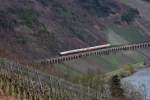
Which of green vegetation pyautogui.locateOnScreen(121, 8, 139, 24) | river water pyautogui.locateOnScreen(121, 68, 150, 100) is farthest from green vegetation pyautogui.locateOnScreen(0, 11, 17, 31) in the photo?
green vegetation pyautogui.locateOnScreen(121, 8, 139, 24)

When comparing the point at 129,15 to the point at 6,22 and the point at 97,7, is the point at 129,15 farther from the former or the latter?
the point at 6,22

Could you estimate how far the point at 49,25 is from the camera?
152 m

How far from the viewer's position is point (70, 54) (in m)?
136

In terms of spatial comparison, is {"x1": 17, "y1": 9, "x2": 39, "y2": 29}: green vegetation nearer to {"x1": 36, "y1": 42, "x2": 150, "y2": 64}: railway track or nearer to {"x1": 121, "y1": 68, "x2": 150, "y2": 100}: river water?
{"x1": 36, "y1": 42, "x2": 150, "y2": 64}: railway track

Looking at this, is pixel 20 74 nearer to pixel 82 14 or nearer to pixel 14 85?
pixel 14 85

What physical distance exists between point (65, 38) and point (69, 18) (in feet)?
51.6

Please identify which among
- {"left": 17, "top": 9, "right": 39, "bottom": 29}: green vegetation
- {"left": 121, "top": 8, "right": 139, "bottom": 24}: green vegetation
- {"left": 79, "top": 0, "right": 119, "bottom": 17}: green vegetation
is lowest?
{"left": 121, "top": 8, "right": 139, "bottom": 24}: green vegetation

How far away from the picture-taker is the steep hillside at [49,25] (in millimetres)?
133250

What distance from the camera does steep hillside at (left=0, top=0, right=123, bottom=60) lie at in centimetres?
13325

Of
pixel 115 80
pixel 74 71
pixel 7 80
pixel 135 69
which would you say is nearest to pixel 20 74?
pixel 7 80

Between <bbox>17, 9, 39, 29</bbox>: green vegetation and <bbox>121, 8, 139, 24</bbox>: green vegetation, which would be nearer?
<bbox>17, 9, 39, 29</bbox>: green vegetation

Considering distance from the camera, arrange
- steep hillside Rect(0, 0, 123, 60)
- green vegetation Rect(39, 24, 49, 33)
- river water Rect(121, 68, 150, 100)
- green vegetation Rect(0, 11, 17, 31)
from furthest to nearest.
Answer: green vegetation Rect(39, 24, 49, 33)
green vegetation Rect(0, 11, 17, 31)
steep hillside Rect(0, 0, 123, 60)
river water Rect(121, 68, 150, 100)

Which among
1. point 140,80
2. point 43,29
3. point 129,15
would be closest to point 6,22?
point 43,29

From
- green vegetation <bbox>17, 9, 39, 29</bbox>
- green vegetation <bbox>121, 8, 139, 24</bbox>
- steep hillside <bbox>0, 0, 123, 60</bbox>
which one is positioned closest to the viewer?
steep hillside <bbox>0, 0, 123, 60</bbox>
